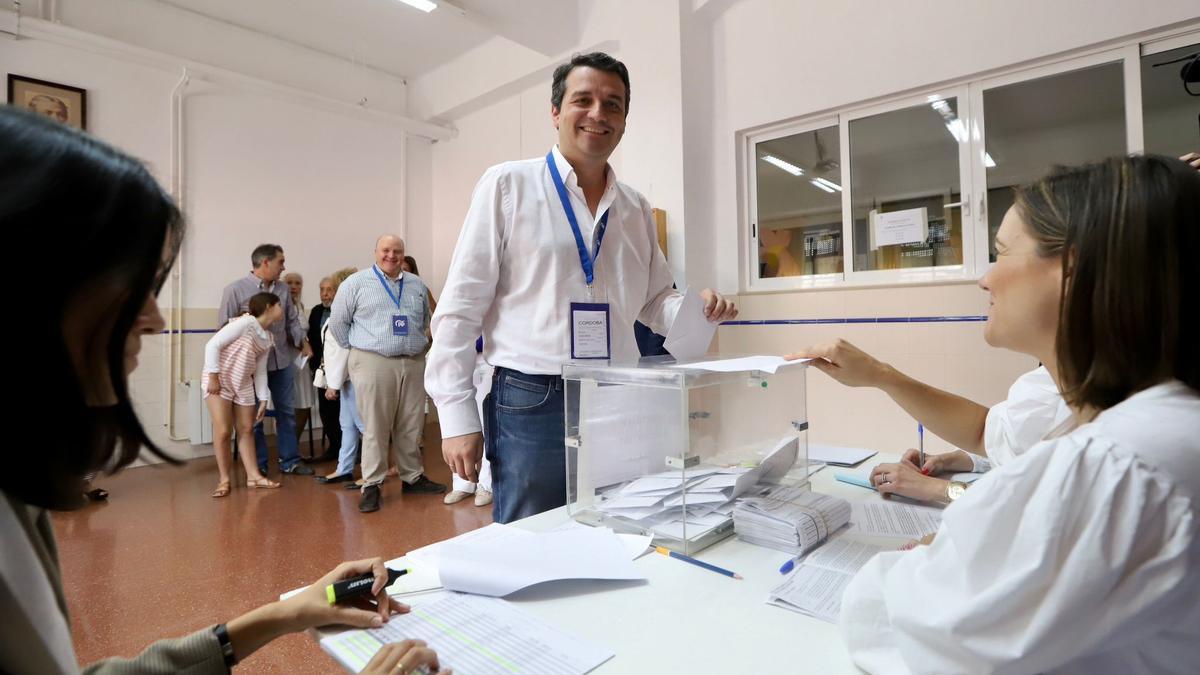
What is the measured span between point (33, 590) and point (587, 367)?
84cm

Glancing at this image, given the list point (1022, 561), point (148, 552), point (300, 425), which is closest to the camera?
point (1022, 561)

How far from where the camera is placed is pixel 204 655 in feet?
2.52

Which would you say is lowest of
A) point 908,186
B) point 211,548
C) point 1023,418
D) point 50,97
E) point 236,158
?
point 211,548

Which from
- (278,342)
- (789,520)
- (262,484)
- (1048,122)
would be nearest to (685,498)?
(789,520)

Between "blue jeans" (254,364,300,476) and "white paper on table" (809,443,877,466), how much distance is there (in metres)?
4.11

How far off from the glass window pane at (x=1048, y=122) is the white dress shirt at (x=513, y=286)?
2430 millimetres

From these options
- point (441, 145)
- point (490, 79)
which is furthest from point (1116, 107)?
point (441, 145)

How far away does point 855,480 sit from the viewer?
4.66 ft

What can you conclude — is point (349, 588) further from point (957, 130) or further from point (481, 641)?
point (957, 130)

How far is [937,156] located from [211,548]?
168 inches

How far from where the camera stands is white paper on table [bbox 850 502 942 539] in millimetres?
1090

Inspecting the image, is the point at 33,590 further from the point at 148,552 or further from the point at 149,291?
the point at 148,552

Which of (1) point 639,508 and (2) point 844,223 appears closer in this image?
(1) point 639,508

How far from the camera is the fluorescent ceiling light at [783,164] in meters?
3.96
